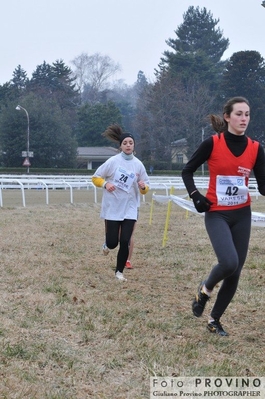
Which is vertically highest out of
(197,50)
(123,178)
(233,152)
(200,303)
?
(197,50)

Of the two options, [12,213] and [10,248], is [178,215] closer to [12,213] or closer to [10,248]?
[12,213]

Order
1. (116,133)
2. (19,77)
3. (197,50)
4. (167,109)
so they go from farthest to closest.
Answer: (19,77) → (197,50) → (167,109) → (116,133)

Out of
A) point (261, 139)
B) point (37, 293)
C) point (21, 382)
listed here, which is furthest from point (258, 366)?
point (261, 139)

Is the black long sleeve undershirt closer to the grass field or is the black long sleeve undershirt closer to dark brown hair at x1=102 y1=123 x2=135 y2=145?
the grass field

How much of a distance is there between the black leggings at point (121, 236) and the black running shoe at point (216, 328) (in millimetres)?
2490

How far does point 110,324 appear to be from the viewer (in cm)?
512

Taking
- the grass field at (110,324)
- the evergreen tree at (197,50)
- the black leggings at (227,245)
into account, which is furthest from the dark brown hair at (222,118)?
the evergreen tree at (197,50)

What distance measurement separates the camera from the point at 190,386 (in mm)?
3672

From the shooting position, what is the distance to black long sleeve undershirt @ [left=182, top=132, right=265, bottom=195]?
4.95m

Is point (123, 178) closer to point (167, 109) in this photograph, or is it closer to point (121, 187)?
point (121, 187)

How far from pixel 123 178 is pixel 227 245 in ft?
9.89

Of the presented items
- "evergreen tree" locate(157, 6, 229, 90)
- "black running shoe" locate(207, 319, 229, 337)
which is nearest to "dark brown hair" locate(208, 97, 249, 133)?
"black running shoe" locate(207, 319, 229, 337)

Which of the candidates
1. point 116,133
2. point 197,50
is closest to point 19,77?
point 197,50

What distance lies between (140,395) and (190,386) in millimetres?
333
